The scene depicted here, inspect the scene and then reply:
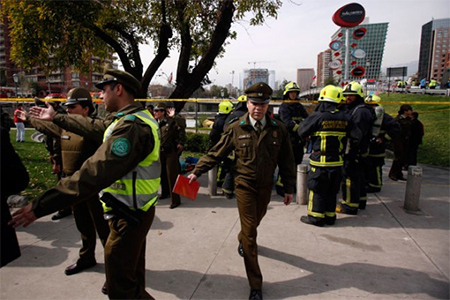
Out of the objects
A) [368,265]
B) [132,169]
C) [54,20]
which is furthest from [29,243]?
[54,20]

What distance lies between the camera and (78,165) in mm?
Answer: 3660

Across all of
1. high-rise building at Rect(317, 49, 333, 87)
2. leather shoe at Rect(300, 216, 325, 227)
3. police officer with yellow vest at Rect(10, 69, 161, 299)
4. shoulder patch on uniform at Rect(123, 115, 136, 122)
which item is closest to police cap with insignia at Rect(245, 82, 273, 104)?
police officer with yellow vest at Rect(10, 69, 161, 299)

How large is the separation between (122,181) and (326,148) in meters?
3.52

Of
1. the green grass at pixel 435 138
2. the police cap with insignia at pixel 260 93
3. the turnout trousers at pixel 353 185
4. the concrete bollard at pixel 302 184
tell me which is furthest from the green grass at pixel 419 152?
the police cap with insignia at pixel 260 93

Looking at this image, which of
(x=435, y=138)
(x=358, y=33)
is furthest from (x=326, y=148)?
(x=435, y=138)

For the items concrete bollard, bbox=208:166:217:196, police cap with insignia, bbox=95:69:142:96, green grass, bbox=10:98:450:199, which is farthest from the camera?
green grass, bbox=10:98:450:199

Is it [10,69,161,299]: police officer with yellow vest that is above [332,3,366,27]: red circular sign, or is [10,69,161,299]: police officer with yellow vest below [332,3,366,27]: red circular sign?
below

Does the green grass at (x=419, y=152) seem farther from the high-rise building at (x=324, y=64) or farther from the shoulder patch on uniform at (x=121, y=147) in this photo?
the high-rise building at (x=324, y=64)

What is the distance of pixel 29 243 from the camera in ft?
13.6

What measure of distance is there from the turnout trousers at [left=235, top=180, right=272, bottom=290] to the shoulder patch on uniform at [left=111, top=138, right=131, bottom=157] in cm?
152

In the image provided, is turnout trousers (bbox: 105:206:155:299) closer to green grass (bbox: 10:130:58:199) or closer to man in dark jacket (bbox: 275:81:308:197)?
man in dark jacket (bbox: 275:81:308:197)

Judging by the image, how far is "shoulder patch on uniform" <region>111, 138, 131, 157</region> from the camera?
198 centimetres

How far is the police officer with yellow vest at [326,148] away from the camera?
4.73 metres

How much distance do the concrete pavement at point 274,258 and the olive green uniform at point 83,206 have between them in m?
0.29
